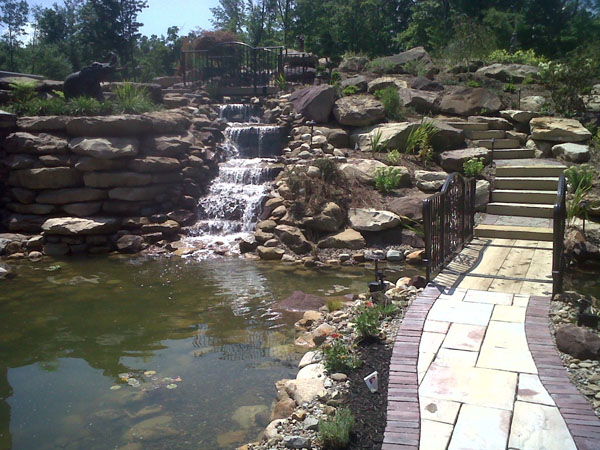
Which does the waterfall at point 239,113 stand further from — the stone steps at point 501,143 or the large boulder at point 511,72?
the large boulder at point 511,72

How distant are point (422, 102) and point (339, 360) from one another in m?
10.6

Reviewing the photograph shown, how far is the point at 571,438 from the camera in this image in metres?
2.71

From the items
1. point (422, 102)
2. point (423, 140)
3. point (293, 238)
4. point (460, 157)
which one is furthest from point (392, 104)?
point (293, 238)

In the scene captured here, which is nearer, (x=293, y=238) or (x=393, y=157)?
(x=293, y=238)

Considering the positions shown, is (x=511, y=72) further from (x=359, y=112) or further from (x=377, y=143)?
(x=377, y=143)

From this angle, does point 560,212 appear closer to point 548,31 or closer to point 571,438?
point 571,438

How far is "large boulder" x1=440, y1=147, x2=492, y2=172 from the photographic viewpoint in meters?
10.2

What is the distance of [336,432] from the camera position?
2891mm

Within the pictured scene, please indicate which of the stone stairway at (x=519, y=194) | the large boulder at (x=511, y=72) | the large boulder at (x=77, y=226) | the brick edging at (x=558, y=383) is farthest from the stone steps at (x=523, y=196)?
the large boulder at (x=77, y=226)

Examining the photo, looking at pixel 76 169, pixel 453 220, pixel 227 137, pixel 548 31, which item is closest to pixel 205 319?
pixel 453 220

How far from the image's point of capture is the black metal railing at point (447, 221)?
5.17m

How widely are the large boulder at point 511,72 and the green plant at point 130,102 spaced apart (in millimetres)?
9814

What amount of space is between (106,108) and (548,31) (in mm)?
21800

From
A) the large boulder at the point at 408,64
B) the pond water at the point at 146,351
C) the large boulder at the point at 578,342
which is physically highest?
the large boulder at the point at 408,64
